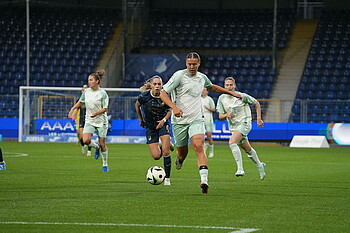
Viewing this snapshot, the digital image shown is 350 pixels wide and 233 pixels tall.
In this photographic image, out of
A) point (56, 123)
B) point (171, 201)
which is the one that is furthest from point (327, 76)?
point (171, 201)

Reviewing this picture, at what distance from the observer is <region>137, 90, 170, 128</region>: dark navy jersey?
13.7m

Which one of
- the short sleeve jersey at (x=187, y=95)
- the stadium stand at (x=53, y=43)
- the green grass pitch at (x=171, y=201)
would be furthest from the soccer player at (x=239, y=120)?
the stadium stand at (x=53, y=43)

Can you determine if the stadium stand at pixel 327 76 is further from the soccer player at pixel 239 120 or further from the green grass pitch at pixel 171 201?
the soccer player at pixel 239 120

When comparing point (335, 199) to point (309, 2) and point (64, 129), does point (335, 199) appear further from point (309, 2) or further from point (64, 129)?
point (309, 2)

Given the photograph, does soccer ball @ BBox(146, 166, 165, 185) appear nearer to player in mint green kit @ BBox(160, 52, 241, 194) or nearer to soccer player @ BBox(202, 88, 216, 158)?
player in mint green kit @ BBox(160, 52, 241, 194)

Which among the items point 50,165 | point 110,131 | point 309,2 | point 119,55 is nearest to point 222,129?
point 110,131

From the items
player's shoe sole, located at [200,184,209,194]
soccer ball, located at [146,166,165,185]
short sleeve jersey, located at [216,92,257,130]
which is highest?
short sleeve jersey, located at [216,92,257,130]

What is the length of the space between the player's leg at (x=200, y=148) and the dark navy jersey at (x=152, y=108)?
1.91 metres

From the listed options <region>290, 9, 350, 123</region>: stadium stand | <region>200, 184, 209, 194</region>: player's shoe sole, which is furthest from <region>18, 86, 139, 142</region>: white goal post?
<region>200, 184, 209, 194</region>: player's shoe sole

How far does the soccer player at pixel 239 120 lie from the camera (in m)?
15.3

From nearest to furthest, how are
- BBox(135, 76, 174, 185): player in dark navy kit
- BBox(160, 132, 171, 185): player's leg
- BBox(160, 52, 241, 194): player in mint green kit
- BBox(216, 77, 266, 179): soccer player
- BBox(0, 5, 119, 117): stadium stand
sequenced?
BBox(160, 52, 241, 194): player in mint green kit → BBox(160, 132, 171, 185): player's leg → BBox(135, 76, 174, 185): player in dark navy kit → BBox(216, 77, 266, 179): soccer player → BBox(0, 5, 119, 117): stadium stand

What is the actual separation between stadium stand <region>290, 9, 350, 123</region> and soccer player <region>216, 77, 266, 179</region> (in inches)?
826

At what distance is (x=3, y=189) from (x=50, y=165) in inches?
269

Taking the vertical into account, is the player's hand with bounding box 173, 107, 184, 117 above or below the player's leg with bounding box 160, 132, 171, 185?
above
